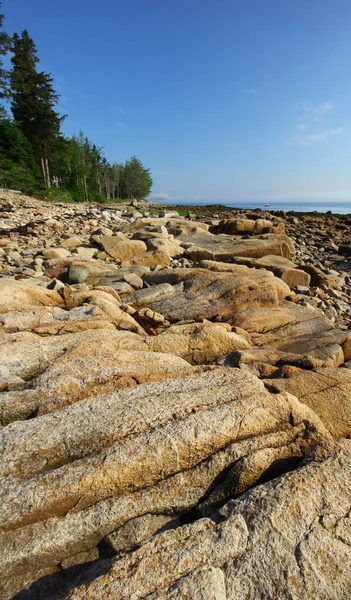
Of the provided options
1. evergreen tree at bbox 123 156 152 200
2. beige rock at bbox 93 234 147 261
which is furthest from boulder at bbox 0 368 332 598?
evergreen tree at bbox 123 156 152 200

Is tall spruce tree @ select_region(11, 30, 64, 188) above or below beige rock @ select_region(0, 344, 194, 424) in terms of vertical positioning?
above

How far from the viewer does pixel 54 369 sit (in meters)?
4.62

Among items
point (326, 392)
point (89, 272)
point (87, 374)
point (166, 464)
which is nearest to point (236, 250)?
point (89, 272)

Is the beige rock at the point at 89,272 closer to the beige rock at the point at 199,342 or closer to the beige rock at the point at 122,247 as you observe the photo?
the beige rock at the point at 122,247

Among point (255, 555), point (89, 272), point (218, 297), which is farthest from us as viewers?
point (89, 272)

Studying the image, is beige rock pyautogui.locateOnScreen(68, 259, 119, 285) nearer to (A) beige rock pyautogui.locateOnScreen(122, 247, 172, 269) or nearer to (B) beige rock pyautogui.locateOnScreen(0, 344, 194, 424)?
(A) beige rock pyautogui.locateOnScreen(122, 247, 172, 269)

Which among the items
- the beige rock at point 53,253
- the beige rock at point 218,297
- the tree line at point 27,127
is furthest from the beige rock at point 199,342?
the tree line at point 27,127

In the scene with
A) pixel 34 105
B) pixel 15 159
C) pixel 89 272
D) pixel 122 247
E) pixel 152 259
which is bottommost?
pixel 89 272

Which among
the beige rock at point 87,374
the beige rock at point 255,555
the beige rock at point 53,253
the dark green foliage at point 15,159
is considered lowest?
the beige rock at point 255,555

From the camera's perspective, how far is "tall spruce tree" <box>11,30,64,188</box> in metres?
46.1

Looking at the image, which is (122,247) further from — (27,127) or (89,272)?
(27,127)

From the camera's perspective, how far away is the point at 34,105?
46.3 meters

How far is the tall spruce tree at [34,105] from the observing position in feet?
151

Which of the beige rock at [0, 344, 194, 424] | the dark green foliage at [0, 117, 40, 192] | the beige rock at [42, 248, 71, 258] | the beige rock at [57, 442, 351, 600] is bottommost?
the beige rock at [57, 442, 351, 600]
